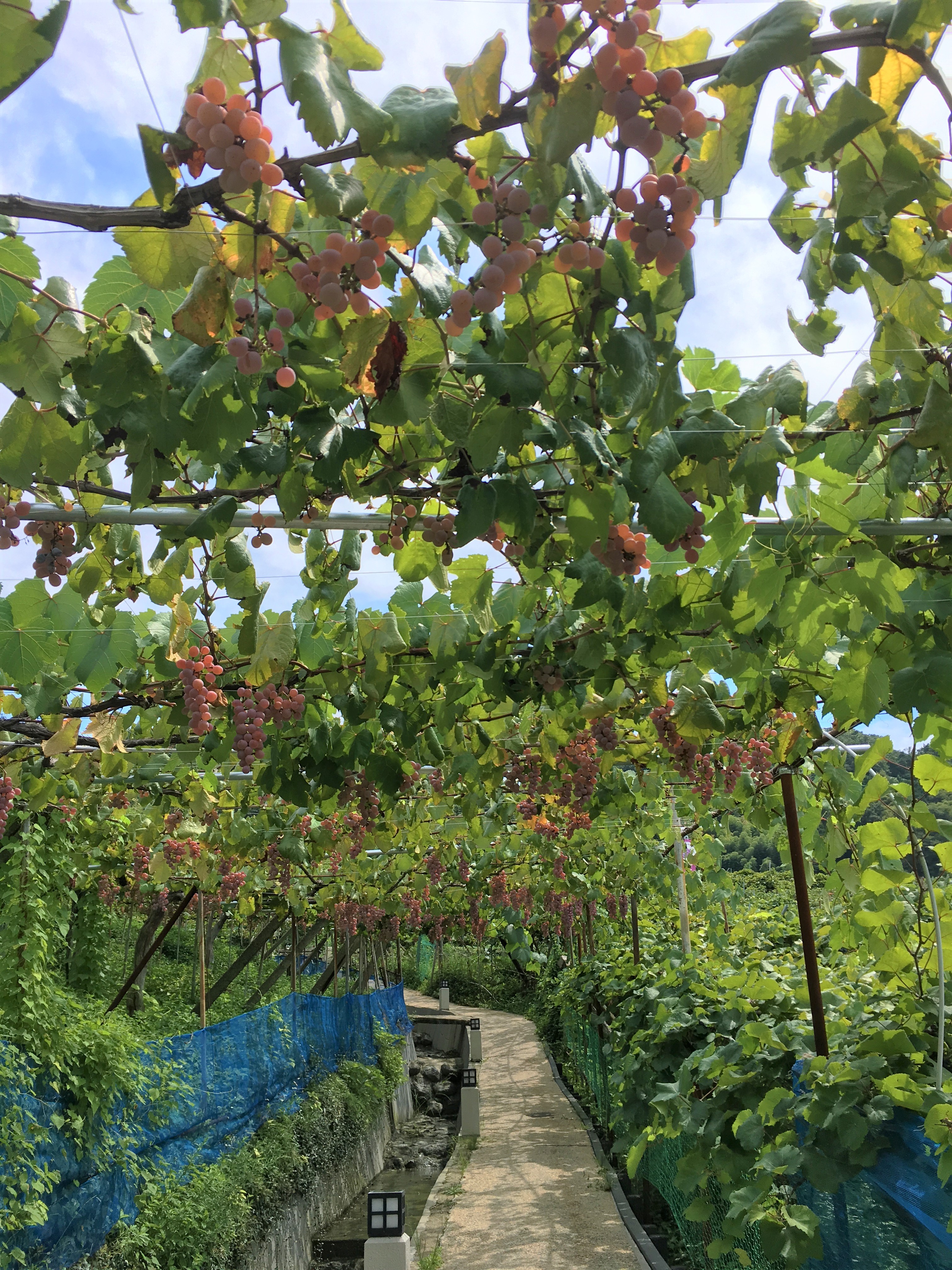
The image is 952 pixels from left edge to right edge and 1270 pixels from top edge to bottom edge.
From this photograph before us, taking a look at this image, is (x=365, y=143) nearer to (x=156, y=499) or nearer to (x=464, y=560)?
(x=156, y=499)

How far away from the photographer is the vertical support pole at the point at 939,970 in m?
2.54

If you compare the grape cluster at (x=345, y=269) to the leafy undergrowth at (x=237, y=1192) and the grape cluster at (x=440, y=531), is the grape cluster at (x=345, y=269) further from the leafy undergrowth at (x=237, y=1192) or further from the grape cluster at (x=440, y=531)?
the leafy undergrowth at (x=237, y=1192)

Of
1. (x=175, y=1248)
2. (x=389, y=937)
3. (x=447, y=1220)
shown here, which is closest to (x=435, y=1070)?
(x=389, y=937)

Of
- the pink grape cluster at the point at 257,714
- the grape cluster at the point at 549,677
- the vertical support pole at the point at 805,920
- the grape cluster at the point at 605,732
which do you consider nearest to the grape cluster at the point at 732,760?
the vertical support pole at the point at 805,920

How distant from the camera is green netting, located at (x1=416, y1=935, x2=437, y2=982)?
2772 cm

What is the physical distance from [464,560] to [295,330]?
1.46m

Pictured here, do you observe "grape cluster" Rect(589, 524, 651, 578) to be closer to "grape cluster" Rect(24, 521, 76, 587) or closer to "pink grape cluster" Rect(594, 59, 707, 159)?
"pink grape cluster" Rect(594, 59, 707, 159)

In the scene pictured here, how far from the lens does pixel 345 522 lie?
2479mm

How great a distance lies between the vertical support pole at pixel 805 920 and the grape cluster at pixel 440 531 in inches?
82.8

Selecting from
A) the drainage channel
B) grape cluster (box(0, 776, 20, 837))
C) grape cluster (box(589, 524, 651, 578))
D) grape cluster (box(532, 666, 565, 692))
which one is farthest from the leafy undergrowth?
grape cluster (box(589, 524, 651, 578))

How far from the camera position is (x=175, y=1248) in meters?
6.01

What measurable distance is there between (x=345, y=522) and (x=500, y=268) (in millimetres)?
1324

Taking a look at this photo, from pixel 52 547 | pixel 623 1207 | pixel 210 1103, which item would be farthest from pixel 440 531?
pixel 623 1207

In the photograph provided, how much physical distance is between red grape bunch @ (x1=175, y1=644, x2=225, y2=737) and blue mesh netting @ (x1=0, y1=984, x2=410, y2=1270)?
3275 mm
